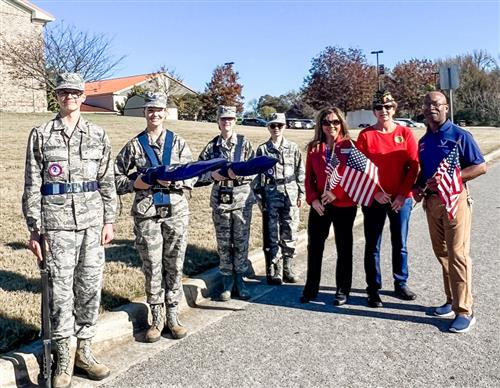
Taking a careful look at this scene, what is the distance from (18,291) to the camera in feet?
15.9

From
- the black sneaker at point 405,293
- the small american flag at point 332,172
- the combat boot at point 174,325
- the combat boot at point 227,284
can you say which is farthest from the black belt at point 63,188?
the black sneaker at point 405,293

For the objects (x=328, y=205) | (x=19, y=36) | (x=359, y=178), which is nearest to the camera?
(x=359, y=178)

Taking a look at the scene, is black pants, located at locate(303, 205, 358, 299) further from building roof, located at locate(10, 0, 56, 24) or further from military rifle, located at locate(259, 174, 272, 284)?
building roof, located at locate(10, 0, 56, 24)

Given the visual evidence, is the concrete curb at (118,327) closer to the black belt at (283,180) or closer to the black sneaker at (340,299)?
the black belt at (283,180)

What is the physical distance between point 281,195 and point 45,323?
2.96m

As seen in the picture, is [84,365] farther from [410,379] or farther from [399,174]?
[399,174]

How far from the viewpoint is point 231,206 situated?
16.9 ft

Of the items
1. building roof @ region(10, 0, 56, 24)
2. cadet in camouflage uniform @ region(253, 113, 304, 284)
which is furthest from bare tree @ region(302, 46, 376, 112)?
cadet in camouflage uniform @ region(253, 113, 304, 284)

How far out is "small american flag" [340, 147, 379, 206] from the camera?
479 cm

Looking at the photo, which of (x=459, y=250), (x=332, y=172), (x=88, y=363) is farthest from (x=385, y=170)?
(x=88, y=363)

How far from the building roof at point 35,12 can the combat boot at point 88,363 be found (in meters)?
Result: 36.2

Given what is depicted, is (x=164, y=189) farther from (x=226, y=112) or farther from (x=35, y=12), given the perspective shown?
(x=35, y=12)

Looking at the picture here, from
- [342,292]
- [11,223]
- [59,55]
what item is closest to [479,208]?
[342,292]

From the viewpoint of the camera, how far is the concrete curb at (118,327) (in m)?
3.50
